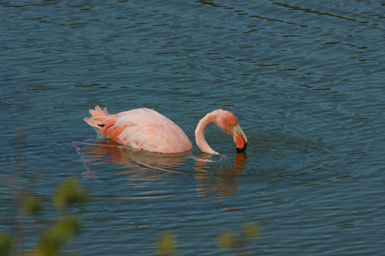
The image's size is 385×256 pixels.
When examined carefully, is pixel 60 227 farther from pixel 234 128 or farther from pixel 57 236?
pixel 234 128

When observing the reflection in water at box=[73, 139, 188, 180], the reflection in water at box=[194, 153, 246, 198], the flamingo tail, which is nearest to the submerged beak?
the reflection in water at box=[194, 153, 246, 198]

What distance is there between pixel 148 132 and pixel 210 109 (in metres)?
1.88

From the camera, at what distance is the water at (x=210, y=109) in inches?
326

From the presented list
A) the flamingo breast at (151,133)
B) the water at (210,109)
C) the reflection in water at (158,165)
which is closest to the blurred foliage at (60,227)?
the water at (210,109)

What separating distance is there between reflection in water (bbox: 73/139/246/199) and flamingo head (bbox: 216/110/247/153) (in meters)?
0.16

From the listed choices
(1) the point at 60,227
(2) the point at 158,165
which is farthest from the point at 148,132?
(1) the point at 60,227

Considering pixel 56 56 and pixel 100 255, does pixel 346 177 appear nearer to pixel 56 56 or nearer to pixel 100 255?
pixel 100 255

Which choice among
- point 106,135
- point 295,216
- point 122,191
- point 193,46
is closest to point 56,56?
point 193,46

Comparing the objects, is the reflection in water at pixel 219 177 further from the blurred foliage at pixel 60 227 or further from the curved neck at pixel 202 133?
the blurred foliage at pixel 60 227

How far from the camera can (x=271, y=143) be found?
36.7ft

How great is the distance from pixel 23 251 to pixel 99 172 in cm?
282

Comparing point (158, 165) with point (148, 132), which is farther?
point (148, 132)

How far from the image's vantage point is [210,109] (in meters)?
12.4

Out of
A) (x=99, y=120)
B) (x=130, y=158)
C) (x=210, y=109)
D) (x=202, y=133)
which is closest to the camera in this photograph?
(x=130, y=158)
